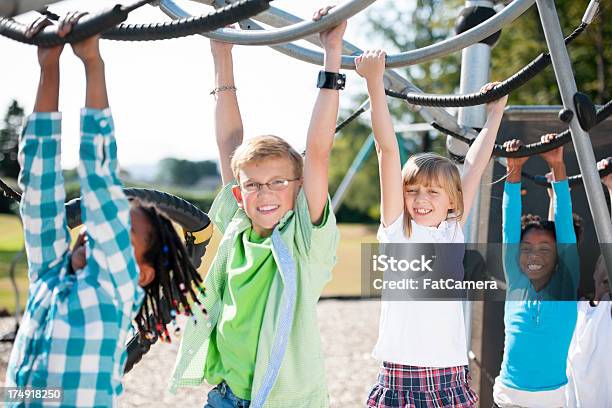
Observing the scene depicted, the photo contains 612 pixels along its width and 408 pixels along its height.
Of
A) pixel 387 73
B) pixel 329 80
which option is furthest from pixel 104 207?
pixel 387 73

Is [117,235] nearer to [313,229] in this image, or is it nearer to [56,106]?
[56,106]

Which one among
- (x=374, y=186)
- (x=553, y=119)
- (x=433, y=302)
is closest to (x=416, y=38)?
(x=374, y=186)

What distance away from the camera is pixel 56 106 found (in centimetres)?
169

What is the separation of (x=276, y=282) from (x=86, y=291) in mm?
518

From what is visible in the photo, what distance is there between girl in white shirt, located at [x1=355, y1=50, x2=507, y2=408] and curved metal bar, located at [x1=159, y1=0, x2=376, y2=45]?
25 cm

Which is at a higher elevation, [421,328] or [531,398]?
[421,328]

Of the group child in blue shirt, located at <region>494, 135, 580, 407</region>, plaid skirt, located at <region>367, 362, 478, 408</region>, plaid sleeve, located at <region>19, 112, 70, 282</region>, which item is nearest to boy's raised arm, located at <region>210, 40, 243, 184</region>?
plaid sleeve, located at <region>19, 112, 70, 282</region>

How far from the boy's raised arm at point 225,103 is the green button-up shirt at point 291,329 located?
358 millimetres

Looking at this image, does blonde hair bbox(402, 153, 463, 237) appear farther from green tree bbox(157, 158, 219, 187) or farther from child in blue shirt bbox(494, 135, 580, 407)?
green tree bbox(157, 158, 219, 187)

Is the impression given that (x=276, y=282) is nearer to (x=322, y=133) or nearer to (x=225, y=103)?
(x=322, y=133)

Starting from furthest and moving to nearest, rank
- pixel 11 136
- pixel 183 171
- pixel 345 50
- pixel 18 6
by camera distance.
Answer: pixel 183 171 → pixel 11 136 → pixel 345 50 → pixel 18 6

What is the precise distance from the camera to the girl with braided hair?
1.57 m

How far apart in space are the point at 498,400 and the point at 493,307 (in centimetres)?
96

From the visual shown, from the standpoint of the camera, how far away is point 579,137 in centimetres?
200
